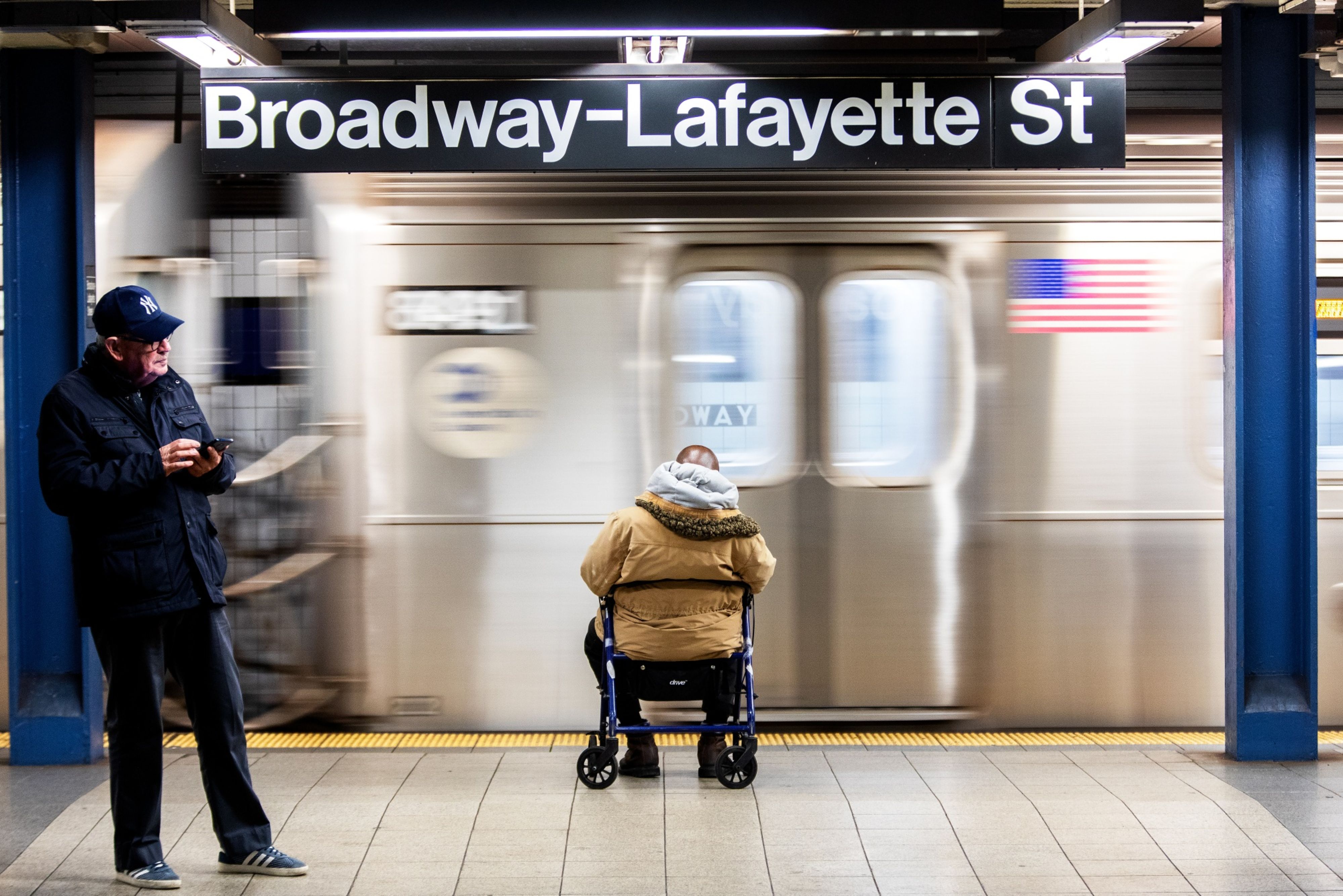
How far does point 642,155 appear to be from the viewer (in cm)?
430

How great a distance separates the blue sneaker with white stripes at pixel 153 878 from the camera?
366 centimetres

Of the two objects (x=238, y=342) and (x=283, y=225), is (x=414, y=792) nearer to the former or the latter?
(x=238, y=342)

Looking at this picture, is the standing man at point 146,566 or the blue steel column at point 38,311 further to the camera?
the blue steel column at point 38,311

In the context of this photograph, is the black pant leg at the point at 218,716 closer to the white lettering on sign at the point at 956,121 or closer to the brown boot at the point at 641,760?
the brown boot at the point at 641,760

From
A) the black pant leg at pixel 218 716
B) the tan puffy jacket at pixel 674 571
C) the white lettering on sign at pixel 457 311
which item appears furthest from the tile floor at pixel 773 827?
the white lettering on sign at pixel 457 311

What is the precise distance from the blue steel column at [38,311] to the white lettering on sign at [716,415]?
232 cm

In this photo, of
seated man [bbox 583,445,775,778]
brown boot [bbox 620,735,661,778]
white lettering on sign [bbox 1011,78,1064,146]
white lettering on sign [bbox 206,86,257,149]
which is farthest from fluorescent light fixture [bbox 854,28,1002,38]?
brown boot [bbox 620,735,661,778]

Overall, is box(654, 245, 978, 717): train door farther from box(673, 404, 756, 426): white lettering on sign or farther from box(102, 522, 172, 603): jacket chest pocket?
box(102, 522, 172, 603): jacket chest pocket

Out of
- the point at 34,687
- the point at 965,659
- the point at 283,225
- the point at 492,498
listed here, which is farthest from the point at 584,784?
the point at 283,225

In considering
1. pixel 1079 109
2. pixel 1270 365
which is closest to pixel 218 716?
pixel 1079 109

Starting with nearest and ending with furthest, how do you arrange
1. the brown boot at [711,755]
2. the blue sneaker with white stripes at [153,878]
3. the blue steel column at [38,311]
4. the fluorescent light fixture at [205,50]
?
the blue sneaker with white stripes at [153,878]
the fluorescent light fixture at [205,50]
the brown boot at [711,755]
the blue steel column at [38,311]

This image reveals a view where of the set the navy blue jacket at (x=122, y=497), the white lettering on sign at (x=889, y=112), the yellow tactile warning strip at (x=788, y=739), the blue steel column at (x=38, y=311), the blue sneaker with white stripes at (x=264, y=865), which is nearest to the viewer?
the navy blue jacket at (x=122, y=497)

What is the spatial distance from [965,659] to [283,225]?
3.32 metres

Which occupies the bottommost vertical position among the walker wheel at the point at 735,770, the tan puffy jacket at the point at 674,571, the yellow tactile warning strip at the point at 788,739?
the yellow tactile warning strip at the point at 788,739
